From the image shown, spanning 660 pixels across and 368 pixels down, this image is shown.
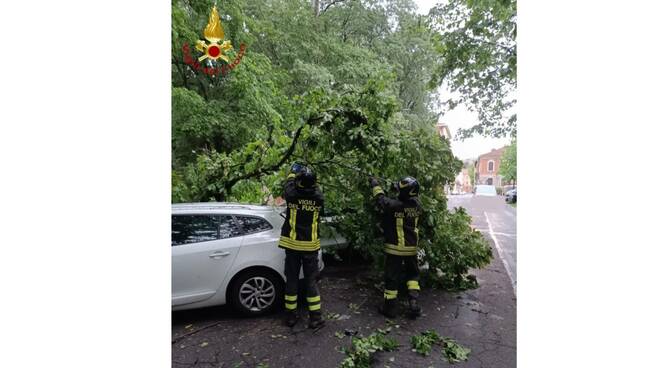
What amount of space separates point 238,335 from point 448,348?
6.74 feet

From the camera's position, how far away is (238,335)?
3.40 meters

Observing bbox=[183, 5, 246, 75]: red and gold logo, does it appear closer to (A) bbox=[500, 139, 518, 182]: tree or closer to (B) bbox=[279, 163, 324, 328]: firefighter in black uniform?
(B) bbox=[279, 163, 324, 328]: firefighter in black uniform

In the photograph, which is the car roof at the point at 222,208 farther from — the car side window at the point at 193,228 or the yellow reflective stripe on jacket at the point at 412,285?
the yellow reflective stripe on jacket at the point at 412,285

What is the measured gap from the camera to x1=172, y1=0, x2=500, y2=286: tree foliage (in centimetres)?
423

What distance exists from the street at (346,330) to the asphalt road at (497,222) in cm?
68

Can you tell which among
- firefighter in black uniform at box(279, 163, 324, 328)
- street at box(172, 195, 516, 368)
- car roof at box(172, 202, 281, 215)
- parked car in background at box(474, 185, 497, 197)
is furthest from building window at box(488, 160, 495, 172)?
car roof at box(172, 202, 281, 215)

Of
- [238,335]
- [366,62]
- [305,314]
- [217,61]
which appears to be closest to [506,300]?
[305,314]

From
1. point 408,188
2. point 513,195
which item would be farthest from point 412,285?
point 513,195

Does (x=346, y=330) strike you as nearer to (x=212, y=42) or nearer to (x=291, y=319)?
(x=291, y=319)

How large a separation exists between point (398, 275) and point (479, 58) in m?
3.81

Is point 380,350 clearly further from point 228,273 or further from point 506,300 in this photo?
point 506,300

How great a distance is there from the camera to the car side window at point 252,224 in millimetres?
3818

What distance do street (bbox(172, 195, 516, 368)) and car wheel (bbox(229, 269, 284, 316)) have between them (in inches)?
4.7

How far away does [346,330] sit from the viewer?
356cm
